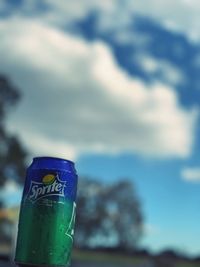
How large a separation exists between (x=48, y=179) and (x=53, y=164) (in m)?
0.08

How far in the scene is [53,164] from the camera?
2723 millimetres

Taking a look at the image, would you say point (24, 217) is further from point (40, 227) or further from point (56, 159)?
point (56, 159)

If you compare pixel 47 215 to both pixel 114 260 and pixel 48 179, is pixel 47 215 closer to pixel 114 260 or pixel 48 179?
pixel 48 179

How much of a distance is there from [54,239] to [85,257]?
2961cm

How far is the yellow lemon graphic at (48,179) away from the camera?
8.82 feet

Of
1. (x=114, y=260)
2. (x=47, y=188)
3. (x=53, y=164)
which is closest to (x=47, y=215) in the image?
(x=47, y=188)

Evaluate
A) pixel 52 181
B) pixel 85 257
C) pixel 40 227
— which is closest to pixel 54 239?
pixel 40 227

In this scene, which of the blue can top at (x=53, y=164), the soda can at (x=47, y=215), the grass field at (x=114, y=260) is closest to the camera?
the soda can at (x=47, y=215)

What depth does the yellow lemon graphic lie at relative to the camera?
2.69 meters

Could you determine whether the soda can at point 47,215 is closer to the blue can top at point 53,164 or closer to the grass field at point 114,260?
the blue can top at point 53,164

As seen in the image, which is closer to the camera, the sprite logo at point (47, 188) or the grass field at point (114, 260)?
the sprite logo at point (47, 188)

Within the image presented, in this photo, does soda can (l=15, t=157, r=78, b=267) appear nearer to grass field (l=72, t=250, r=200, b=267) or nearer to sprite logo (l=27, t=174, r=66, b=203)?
sprite logo (l=27, t=174, r=66, b=203)

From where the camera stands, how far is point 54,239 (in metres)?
2.62

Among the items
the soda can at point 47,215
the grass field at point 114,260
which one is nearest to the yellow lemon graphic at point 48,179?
the soda can at point 47,215
